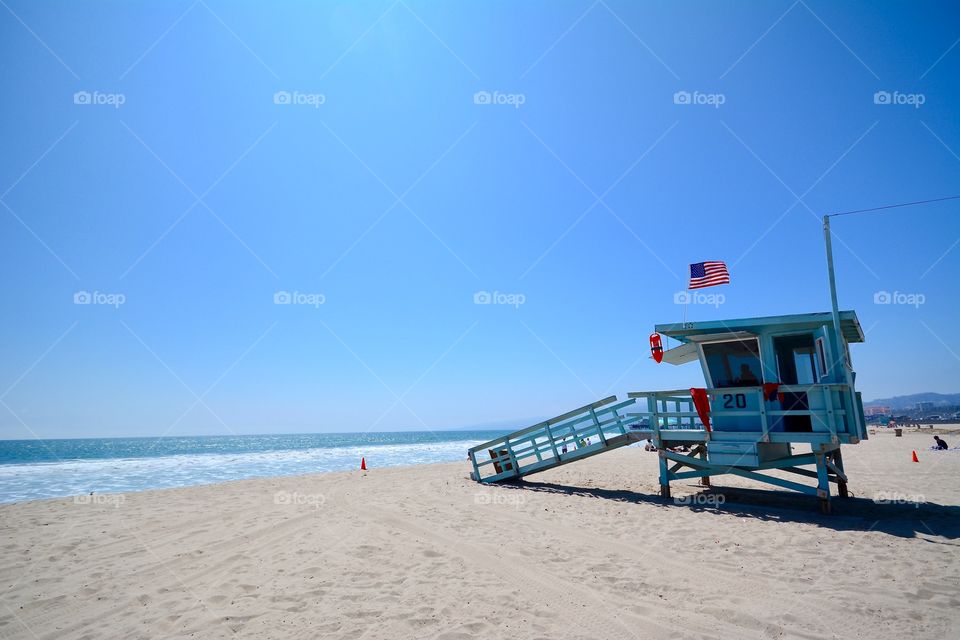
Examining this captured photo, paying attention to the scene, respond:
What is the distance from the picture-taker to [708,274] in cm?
1318

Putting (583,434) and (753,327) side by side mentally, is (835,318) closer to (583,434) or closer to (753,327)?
(753,327)

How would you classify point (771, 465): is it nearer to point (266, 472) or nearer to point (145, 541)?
point (145, 541)

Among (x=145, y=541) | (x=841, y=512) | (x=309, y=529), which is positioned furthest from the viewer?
(x=841, y=512)

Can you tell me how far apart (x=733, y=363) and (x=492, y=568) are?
8791mm

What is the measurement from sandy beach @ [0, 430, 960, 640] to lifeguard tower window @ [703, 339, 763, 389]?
3.01 metres

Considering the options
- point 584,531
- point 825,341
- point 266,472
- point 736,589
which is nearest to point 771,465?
point 825,341

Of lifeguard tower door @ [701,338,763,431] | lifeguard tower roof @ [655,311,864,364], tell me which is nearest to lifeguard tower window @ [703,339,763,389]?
lifeguard tower door @ [701,338,763,431]

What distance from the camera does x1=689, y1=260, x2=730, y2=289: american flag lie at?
1294cm

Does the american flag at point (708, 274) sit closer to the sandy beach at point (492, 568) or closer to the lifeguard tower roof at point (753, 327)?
the lifeguard tower roof at point (753, 327)

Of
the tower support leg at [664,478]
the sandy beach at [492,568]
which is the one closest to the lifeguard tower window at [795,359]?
the sandy beach at [492,568]

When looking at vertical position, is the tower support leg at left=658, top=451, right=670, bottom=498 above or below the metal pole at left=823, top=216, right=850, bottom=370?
below

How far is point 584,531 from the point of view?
8781 millimetres

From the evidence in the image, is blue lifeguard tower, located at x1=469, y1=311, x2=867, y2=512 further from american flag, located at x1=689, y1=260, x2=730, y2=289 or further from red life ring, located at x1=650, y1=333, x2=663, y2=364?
american flag, located at x1=689, y1=260, x2=730, y2=289

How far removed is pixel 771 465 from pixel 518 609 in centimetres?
869
